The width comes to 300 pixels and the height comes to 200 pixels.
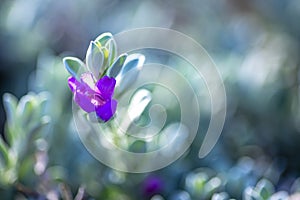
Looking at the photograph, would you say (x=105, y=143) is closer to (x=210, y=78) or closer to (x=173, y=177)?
(x=173, y=177)

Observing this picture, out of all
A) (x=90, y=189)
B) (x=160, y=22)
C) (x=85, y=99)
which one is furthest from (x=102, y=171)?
(x=160, y=22)

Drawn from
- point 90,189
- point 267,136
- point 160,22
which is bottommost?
point 90,189

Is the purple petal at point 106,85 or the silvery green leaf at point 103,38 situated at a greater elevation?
the silvery green leaf at point 103,38

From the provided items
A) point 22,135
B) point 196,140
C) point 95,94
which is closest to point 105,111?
point 95,94

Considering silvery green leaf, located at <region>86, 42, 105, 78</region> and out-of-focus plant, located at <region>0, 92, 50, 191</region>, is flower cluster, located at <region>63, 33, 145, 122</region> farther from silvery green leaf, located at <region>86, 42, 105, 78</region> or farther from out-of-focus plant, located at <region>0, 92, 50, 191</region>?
out-of-focus plant, located at <region>0, 92, 50, 191</region>

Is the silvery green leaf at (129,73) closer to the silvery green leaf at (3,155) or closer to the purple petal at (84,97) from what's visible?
the purple petal at (84,97)

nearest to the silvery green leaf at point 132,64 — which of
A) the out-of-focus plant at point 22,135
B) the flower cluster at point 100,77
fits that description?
the flower cluster at point 100,77

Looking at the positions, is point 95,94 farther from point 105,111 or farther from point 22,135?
point 22,135

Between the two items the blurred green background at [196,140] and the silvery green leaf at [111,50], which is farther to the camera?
the blurred green background at [196,140]
